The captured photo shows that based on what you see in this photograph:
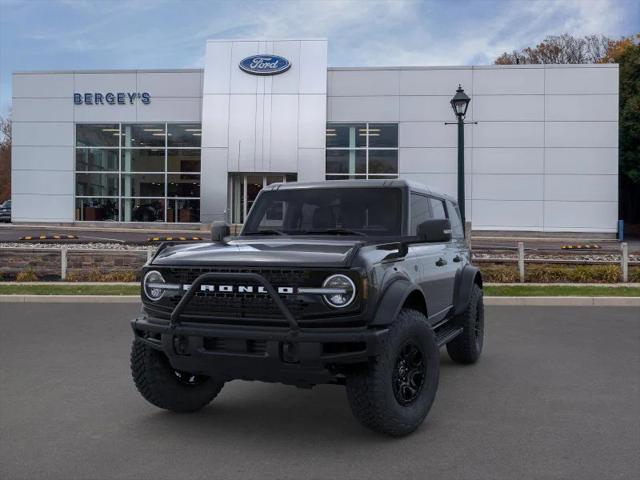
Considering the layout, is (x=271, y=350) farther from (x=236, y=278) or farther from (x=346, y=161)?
(x=346, y=161)

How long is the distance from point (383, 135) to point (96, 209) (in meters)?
15.0

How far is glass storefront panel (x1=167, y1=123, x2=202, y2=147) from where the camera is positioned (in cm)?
3119

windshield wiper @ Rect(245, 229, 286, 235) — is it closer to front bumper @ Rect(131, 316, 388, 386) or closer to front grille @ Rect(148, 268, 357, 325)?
front grille @ Rect(148, 268, 357, 325)

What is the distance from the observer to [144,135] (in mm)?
31531

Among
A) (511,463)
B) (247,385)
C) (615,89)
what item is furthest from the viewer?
(615,89)

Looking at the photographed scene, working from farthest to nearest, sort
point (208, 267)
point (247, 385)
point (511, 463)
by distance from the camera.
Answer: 1. point (247, 385)
2. point (208, 267)
3. point (511, 463)

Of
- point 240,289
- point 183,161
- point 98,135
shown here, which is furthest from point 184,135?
point 240,289

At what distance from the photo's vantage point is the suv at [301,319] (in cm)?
388

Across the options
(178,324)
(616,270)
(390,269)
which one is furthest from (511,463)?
(616,270)

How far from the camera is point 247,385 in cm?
579

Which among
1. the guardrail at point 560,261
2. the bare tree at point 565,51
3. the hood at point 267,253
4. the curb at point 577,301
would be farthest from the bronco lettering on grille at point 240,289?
the bare tree at point 565,51

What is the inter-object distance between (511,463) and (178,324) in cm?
230

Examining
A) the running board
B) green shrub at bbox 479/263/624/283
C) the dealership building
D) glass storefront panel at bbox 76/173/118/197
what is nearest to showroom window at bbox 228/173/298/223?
the dealership building

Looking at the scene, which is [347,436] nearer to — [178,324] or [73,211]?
[178,324]
